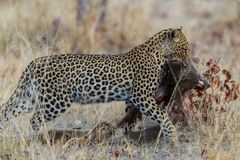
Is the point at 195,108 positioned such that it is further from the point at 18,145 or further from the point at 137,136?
the point at 18,145

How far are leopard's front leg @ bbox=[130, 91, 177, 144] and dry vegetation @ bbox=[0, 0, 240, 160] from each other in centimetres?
14

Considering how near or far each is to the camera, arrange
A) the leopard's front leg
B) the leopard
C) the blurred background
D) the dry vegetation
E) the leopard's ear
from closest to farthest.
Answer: the dry vegetation → the leopard's front leg → the leopard → the leopard's ear → the blurred background

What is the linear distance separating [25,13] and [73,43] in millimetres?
2786

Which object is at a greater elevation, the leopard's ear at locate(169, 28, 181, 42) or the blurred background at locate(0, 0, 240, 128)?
the blurred background at locate(0, 0, 240, 128)

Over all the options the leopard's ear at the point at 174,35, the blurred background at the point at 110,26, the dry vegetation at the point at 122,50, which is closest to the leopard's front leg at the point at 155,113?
the dry vegetation at the point at 122,50

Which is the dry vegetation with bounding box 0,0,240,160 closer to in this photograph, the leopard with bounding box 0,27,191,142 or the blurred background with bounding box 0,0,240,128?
the blurred background with bounding box 0,0,240,128

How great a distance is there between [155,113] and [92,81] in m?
0.80

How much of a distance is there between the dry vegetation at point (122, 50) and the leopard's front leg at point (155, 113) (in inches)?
5.3

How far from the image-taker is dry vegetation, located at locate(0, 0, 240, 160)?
747 cm

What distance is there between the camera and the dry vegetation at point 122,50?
7.47 metres

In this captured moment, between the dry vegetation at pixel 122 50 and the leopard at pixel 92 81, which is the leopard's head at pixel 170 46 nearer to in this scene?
the leopard at pixel 92 81

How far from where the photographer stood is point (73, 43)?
44.8 ft

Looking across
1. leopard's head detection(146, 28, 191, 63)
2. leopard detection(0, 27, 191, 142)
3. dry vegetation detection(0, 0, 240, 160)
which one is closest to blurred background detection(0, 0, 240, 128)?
dry vegetation detection(0, 0, 240, 160)

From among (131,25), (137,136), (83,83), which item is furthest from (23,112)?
(131,25)
